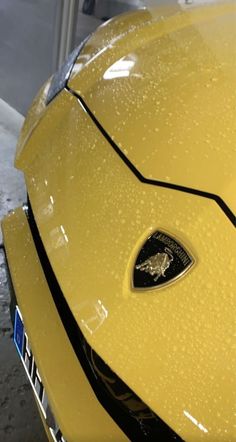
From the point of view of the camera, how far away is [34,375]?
1.11 m

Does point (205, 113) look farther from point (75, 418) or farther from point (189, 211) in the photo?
point (75, 418)

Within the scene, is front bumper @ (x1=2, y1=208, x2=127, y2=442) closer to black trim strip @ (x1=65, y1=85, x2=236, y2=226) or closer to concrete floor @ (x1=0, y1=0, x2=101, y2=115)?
black trim strip @ (x1=65, y1=85, x2=236, y2=226)

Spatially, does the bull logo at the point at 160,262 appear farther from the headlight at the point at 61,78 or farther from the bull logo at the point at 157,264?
the headlight at the point at 61,78

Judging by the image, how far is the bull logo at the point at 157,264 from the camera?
877 mm

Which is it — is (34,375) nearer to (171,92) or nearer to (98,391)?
(98,391)

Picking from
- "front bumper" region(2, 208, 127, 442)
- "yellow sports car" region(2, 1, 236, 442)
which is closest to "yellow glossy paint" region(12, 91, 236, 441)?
"yellow sports car" region(2, 1, 236, 442)

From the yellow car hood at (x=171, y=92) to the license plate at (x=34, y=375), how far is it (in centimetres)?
44

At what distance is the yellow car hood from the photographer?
0.95 metres

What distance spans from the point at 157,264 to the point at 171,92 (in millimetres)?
406

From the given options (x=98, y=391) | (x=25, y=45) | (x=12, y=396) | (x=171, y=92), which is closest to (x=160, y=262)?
(x=98, y=391)

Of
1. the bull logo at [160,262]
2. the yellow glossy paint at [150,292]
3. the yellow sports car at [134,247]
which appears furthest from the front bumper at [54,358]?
the bull logo at [160,262]

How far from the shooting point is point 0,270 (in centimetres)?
207

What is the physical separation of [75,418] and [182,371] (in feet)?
0.78

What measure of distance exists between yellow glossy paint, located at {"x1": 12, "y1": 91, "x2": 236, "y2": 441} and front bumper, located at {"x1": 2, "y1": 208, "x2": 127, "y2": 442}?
12cm
